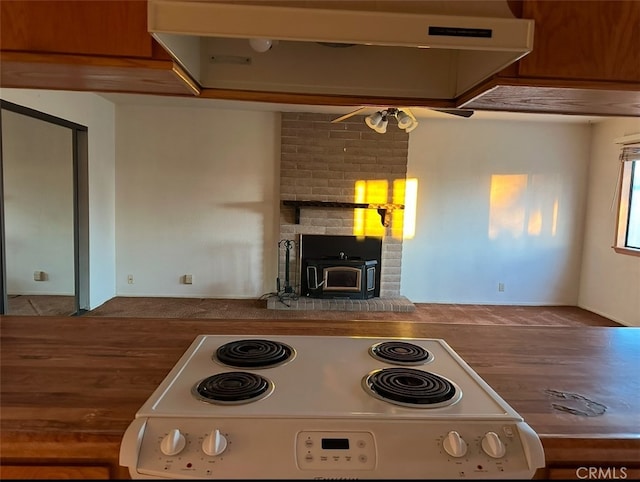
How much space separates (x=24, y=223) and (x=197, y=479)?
4608 millimetres

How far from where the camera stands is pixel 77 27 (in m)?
0.96

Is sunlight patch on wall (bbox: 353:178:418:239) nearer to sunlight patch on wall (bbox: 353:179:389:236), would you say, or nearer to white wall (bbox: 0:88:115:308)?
sunlight patch on wall (bbox: 353:179:389:236)

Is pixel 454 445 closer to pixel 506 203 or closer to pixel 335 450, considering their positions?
pixel 335 450

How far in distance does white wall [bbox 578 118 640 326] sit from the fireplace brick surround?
2518 mm

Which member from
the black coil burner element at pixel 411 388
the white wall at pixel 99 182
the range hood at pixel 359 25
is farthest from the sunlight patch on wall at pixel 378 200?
the black coil burner element at pixel 411 388

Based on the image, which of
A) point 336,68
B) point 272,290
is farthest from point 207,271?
point 336,68

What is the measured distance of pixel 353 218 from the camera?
5.34 meters

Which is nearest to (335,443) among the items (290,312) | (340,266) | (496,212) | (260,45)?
(260,45)

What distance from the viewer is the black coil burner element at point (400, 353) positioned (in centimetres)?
116

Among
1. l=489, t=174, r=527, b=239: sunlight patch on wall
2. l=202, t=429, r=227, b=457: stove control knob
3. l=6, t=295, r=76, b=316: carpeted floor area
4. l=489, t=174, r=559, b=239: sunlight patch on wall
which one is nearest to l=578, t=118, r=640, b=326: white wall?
l=489, t=174, r=559, b=239: sunlight patch on wall

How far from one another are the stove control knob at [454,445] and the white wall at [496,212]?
4808 millimetres

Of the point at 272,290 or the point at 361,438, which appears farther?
the point at 272,290

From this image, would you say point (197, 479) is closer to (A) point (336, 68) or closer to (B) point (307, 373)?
(B) point (307, 373)

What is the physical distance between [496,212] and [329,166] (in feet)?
7.61
